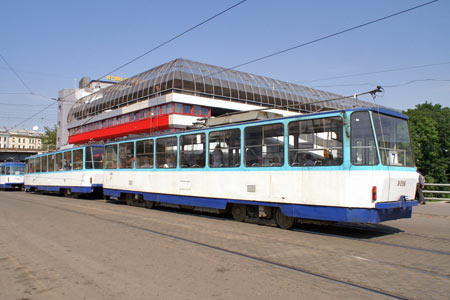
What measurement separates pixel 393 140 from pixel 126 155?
435 inches

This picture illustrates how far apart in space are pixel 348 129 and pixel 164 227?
17.1 ft

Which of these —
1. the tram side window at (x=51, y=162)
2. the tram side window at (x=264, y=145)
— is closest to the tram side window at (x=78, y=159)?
the tram side window at (x=51, y=162)

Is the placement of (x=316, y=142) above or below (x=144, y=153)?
below

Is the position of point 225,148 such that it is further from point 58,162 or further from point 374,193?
point 58,162

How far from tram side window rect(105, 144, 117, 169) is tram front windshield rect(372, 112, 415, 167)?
11934 millimetres

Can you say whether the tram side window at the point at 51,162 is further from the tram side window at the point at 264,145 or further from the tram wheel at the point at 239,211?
the tram side window at the point at 264,145

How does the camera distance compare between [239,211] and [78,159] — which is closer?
[239,211]

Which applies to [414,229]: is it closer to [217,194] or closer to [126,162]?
[217,194]

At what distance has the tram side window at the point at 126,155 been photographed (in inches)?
632

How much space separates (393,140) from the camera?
8.80m

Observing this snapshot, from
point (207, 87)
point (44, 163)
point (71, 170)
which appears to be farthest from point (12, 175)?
point (207, 87)

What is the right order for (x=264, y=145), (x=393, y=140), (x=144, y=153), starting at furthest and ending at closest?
1. (x=144, y=153)
2. (x=264, y=145)
3. (x=393, y=140)

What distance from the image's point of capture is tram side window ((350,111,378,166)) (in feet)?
27.0

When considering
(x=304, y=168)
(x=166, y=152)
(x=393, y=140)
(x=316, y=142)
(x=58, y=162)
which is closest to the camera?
(x=393, y=140)
